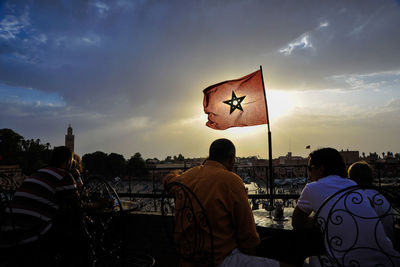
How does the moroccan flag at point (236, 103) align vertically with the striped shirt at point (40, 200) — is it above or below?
above

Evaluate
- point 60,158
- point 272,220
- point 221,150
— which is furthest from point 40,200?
point 272,220

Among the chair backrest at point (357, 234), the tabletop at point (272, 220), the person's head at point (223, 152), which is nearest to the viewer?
the chair backrest at point (357, 234)

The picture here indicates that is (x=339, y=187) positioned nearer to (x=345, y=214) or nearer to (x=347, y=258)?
(x=345, y=214)

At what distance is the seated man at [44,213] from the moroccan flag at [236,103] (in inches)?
135

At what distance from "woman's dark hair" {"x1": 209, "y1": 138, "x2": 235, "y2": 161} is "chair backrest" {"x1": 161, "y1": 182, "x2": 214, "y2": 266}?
14.5 inches

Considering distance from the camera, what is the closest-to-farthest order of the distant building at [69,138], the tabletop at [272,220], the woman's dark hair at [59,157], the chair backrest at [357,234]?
the chair backrest at [357,234] < the tabletop at [272,220] < the woman's dark hair at [59,157] < the distant building at [69,138]

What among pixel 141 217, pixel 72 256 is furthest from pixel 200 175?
pixel 141 217

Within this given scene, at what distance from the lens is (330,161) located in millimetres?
1836

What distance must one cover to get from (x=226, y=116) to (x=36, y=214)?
379 cm

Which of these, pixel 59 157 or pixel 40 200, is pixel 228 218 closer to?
pixel 40 200

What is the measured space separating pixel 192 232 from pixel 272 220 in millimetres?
1196

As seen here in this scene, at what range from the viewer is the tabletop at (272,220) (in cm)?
222

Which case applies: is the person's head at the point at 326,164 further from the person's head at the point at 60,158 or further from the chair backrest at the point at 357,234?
the person's head at the point at 60,158

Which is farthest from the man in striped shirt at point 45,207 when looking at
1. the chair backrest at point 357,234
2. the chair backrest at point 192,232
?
the chair backrest at point 357,234
